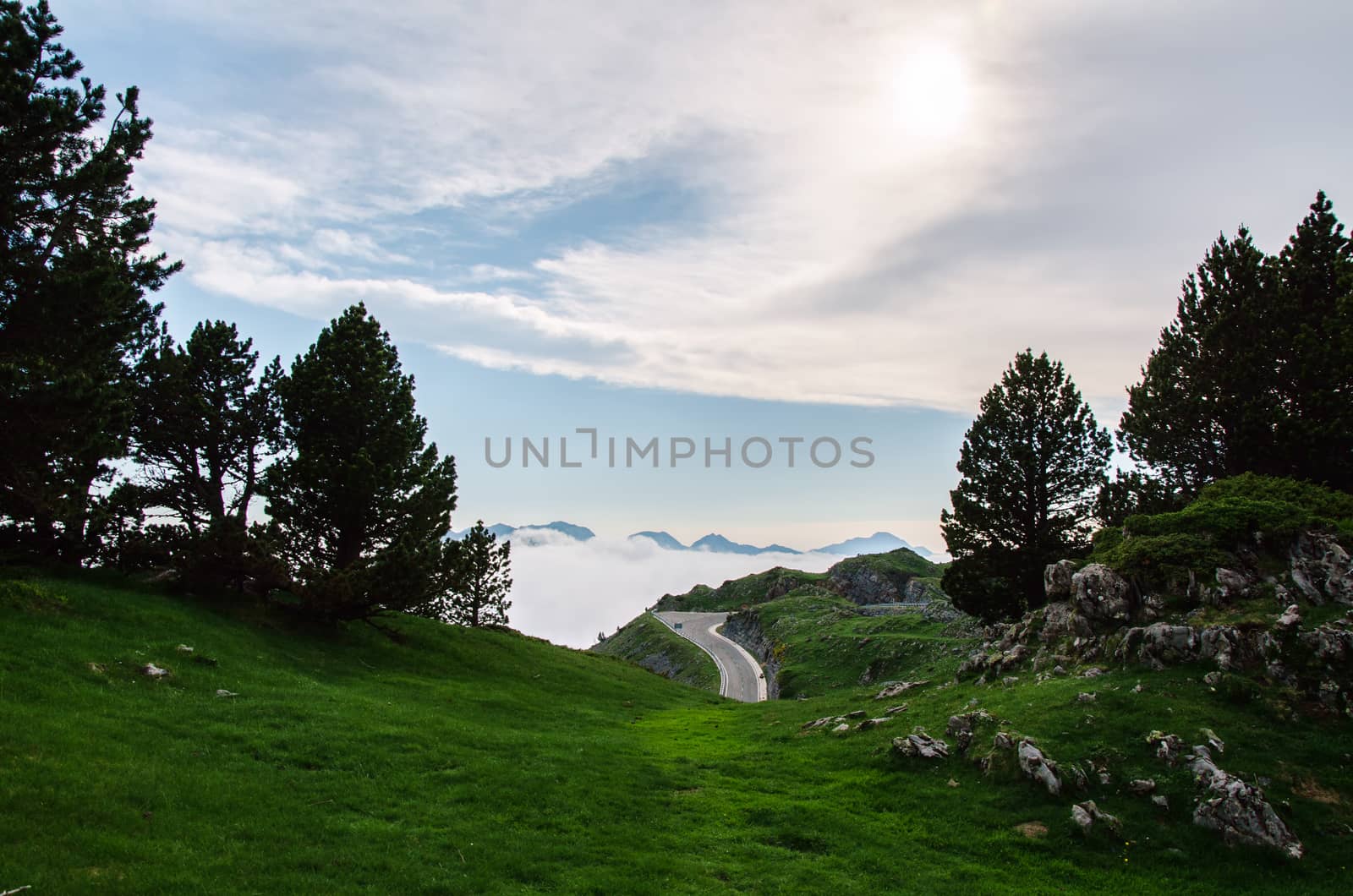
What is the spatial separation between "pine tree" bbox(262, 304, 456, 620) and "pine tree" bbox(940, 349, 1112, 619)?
36.0 meters

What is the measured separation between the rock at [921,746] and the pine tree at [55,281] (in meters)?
31.4

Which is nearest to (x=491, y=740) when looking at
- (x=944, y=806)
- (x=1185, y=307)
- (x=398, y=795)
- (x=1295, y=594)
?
(x=398, y=795)

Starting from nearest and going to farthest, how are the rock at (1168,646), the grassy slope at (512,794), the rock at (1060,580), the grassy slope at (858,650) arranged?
the grassy slope at (512,794), the rock at (1168,646), the rock at (1060,580), the grassy slope at (858,650)

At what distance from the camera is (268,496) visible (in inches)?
1442

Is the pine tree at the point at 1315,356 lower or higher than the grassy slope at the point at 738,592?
higher

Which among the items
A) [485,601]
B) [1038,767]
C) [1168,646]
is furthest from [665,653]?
[1038,767]

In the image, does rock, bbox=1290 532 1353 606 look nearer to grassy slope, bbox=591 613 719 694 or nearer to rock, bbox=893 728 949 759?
rock, bbox=893 728 949 759

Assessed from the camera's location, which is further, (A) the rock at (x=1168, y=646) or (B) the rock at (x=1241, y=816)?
(A) the rock at (x=1168, y=646)

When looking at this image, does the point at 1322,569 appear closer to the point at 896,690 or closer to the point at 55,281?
the point at 896,690

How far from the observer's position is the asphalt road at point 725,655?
A: 75.8 meters

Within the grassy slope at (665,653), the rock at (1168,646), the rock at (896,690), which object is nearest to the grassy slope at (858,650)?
the rock at (896,690)

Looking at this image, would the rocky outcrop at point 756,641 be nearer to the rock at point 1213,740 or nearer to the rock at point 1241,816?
the rock at point 1213,740

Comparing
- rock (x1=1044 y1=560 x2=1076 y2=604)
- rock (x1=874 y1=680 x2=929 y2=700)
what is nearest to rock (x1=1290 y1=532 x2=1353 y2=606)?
rock (x1=1044 y1=560 x2=1076 y2=604)

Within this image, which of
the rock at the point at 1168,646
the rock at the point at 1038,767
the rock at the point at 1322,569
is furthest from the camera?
the rock at the point at 1168,646
